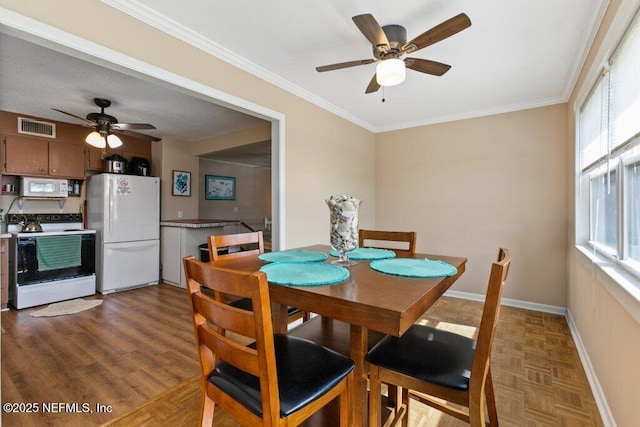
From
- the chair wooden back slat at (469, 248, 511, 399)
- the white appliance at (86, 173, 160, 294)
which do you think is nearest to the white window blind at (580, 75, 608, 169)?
the chair wooden back slat at (469, 248, 511, 399)

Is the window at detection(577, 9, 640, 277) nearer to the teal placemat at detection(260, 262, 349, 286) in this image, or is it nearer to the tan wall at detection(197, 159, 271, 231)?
the teal placemat at detection(260, 262, 349, 286)

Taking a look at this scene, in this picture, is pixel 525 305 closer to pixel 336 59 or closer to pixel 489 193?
pixel 489 193

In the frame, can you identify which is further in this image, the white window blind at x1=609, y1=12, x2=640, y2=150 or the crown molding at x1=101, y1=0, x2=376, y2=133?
the crown molding at x1=101, y1=0, x2=376, y2=133

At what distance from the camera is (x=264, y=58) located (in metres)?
2.39

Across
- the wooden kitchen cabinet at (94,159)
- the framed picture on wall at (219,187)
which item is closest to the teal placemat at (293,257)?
the wooden kitchen cabinet at (94,159)

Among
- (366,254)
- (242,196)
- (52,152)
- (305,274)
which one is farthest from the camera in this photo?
(242,196)

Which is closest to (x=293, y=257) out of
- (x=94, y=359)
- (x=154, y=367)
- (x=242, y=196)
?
(x=154, y=367)

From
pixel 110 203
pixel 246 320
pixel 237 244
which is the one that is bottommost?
pixel 246 320

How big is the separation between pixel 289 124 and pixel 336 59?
777mm

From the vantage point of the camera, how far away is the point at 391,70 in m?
1.84

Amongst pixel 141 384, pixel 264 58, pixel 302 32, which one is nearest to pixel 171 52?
pixel 264 58

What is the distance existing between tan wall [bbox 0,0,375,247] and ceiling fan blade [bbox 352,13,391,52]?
1183 millimetres

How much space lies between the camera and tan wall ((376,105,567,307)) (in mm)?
3170

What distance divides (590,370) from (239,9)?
128 inches
